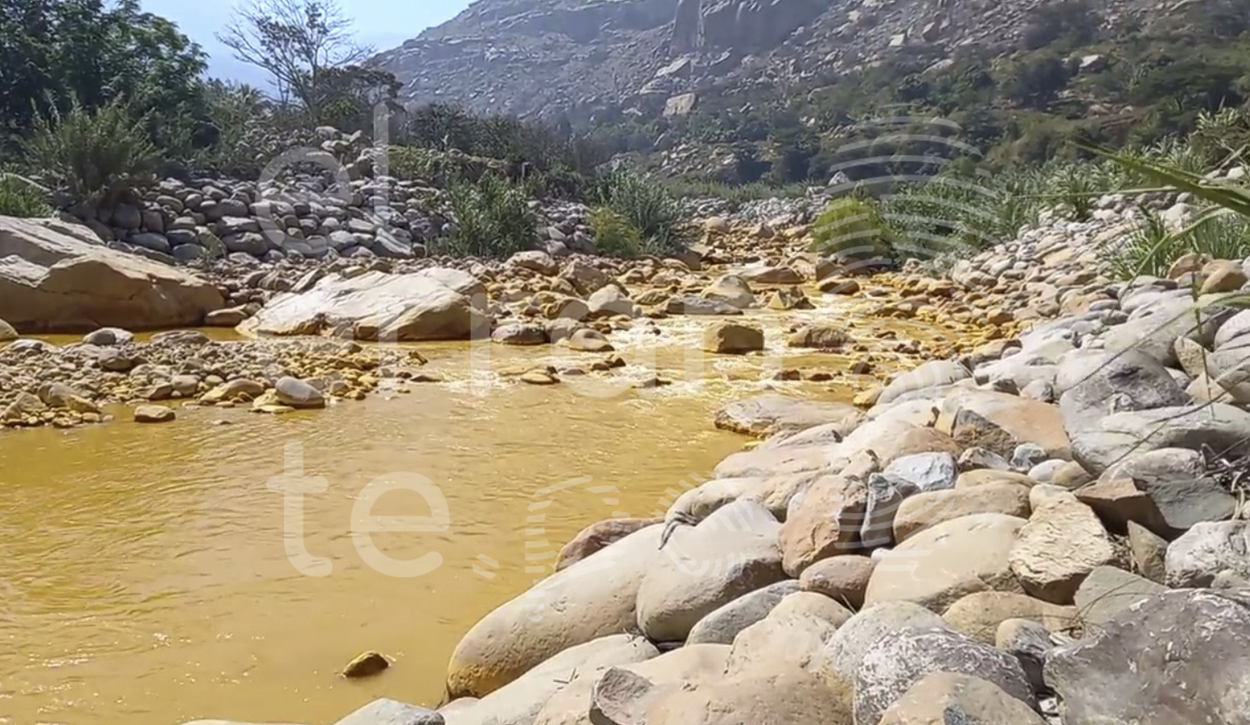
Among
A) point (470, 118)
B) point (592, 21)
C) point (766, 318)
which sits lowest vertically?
point (766, 318)

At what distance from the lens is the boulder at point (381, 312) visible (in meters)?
7.27

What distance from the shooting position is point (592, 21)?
9225 cm

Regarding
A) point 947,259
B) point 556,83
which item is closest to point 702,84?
point 556,83

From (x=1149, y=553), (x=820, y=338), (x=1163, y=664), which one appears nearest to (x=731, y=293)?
(x=820, y=338)

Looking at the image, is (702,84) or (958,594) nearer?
(958,594)

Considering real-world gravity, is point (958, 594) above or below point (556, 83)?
below

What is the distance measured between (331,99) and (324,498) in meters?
18.1

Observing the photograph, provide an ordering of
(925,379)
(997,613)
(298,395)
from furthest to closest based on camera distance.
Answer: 1. (298,395)
2. (925,379)
3. (997,613)

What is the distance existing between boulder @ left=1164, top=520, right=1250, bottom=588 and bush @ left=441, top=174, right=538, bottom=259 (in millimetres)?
10403

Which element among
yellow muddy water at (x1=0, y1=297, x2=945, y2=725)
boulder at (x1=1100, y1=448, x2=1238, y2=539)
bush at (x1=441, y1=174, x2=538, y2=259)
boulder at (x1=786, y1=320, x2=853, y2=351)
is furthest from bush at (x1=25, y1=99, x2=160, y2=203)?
boulder at (x1=1100, y1=448, x2=1238, y2=539)

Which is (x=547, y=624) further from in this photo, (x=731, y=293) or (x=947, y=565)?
(x=731, y=293)

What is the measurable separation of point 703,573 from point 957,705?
97 cm

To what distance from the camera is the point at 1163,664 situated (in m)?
1.21

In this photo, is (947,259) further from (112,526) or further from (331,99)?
(331,99)
